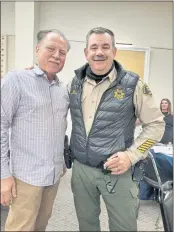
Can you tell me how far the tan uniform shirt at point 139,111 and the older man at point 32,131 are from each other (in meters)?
0.14

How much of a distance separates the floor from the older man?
2.60 feet

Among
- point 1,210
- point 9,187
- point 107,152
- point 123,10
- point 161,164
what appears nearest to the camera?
point 9,187

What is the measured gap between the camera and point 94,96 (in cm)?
143

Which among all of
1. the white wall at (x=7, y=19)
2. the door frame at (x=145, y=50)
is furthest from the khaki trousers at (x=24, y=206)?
the white wall at (x=7, y=19)

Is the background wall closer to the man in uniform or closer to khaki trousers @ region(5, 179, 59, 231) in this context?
the man in uniform

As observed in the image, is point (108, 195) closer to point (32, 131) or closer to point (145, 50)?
point (32, 131)

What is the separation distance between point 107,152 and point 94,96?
29 cm

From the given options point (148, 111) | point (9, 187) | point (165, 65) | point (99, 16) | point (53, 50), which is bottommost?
point (9, 187)

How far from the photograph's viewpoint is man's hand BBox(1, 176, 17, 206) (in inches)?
48.1

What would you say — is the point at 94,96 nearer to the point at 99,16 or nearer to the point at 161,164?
the point at 161,164

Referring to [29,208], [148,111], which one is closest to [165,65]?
[148,111]

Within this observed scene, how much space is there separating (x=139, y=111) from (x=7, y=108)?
0.65 m

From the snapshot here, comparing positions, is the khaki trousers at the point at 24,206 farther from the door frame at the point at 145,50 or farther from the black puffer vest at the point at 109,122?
the door frame at the point at 145,50

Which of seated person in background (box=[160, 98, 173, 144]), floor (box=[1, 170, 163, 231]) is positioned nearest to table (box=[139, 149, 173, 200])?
floor (box=[1, 170, 163, 231])
